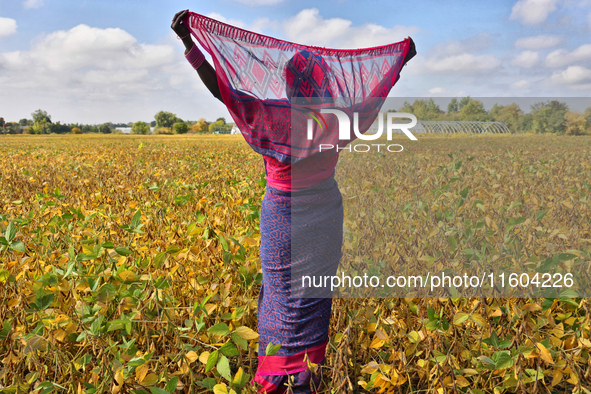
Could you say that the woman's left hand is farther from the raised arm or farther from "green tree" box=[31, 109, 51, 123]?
"green tree" box=[31, 109, 51, 123]

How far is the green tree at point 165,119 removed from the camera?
296 feet

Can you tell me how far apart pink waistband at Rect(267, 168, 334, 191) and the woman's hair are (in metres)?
0.28

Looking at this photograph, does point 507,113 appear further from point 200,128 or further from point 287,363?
point 200,128

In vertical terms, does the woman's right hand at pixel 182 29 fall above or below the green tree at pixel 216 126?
below

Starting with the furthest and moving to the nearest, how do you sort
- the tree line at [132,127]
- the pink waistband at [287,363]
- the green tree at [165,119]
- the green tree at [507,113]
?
the green tree at [165,119] → the tree line at [132,127] → the green tree at [507,113] → the pink waistband at [287,363]

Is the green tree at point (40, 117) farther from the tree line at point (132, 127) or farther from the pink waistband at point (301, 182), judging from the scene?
the pink waistband at point (301, 182)

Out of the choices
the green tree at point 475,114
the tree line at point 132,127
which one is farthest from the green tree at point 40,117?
the green tree at point 475,114

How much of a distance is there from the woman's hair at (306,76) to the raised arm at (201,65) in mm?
268

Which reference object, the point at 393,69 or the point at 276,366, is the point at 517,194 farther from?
the point at 276,366

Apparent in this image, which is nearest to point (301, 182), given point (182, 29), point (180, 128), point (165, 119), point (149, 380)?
point (182, 29)

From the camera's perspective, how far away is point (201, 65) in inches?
49.5

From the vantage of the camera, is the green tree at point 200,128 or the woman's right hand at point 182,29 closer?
the woman's right hand at point 182,29

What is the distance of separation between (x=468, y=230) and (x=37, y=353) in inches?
88.6

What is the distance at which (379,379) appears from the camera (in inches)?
49.4
